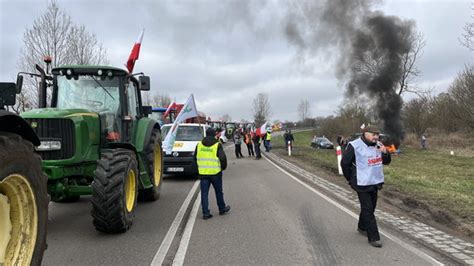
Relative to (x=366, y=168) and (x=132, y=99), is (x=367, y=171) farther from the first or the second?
(x=132, y=99)

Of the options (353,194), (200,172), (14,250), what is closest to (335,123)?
(353,194)

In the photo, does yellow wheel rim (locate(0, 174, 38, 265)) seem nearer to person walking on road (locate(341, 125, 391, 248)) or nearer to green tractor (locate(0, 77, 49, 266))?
green tractor (locate(0, 77, 49, 266))

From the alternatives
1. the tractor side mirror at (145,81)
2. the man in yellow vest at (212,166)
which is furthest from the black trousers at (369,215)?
the tractor side mirror at (145,81)

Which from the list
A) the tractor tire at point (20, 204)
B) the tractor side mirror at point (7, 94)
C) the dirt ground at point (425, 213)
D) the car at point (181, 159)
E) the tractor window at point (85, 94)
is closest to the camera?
the tractor tire at point (20, 204)

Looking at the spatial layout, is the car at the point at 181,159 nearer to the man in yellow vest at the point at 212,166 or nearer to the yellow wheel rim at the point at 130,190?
the man in yellow vest at the point at 212,166

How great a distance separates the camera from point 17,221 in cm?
357

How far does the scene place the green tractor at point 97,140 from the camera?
20.0ft

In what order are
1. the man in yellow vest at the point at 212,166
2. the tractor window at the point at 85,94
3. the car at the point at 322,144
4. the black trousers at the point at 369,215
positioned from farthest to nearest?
the car at the point at 322,144, the man in yellow vest at the point at 212,166, the tractor window at the point at 85,94, the black trousers at the point at 369,215

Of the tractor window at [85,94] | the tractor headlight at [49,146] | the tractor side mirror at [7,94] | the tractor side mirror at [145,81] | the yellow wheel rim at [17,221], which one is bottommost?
the yellow wheel rim at [17,221]

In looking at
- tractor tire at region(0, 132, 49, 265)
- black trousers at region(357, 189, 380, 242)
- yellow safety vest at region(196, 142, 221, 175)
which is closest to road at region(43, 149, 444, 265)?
black trousers at region(357, 189, 380, 242)

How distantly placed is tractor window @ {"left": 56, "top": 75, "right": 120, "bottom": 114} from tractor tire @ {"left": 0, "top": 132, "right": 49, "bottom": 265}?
382 centimetres

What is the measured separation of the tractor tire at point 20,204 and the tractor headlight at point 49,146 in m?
2.45

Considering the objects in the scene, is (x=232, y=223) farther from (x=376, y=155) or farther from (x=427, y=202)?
(x=427, y=202)

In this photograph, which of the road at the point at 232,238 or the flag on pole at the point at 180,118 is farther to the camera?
the flag on pole at the point at 180,118
